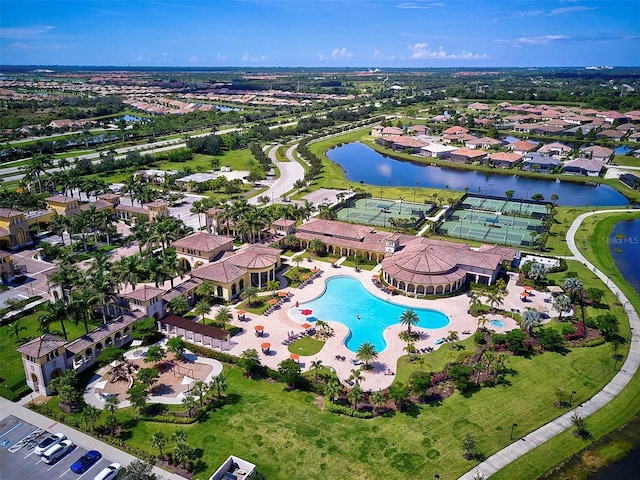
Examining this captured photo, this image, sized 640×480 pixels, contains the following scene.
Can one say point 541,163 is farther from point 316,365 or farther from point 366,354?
point 316,365

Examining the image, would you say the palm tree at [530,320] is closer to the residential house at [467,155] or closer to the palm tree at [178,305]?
the palm tree at [178,305]

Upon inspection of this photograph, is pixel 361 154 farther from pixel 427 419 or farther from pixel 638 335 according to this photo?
pixel 427 419

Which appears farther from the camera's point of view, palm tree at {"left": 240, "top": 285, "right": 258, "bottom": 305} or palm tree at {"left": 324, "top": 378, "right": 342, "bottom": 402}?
palm tree at {"left": 240, "top": 285, "right": 258, "bottom": 305}

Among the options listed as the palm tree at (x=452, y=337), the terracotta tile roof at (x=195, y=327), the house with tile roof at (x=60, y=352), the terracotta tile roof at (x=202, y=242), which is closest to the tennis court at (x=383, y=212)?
the terracotta tile roof at (x=202, y=242)

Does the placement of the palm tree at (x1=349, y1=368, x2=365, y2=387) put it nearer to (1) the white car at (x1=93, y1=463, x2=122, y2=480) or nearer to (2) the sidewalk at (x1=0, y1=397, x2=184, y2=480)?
(2) the sidewalk at (x1=0, y1=397, x2=184, y2=480)

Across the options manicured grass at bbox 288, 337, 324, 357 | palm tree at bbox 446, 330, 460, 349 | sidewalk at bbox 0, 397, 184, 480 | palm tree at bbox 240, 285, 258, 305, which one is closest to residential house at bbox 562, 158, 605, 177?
palm tree at bbox 446, 330, 460, 349

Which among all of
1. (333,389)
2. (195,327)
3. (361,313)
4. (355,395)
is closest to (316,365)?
(333,389)

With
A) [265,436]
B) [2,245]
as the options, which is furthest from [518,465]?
[2,245]
